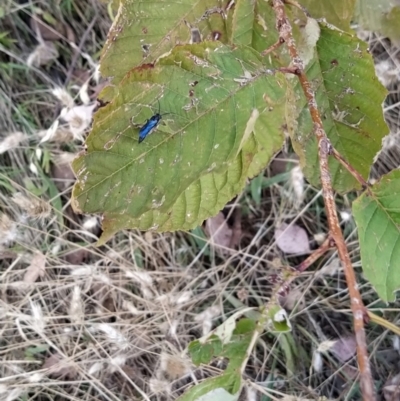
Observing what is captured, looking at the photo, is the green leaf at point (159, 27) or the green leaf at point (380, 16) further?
the green leaf at point (380, 16)

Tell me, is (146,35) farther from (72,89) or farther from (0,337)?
(0,337)

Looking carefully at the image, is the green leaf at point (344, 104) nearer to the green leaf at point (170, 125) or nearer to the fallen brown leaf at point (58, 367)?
the green leaf at point (170, 125)

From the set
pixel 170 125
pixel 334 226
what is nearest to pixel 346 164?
pixel 334 226

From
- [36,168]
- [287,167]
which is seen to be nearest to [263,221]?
[287,167]

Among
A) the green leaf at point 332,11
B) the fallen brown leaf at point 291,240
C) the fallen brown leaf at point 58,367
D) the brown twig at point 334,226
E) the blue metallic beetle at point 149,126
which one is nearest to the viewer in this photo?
the brown twig at point 334,226

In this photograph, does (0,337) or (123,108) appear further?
(0,337)

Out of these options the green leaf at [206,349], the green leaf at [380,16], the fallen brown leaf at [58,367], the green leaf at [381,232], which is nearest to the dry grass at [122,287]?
the fallen brown leaf at [58,367]
